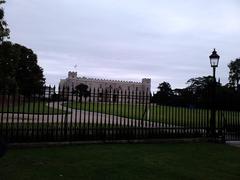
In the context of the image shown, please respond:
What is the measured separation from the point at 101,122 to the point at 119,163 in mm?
4097

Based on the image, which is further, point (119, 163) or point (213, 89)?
point (213, 89)

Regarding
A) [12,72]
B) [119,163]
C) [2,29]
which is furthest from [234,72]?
[119,163]

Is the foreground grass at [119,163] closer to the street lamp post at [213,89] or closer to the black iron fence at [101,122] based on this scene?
the black iron fence at [101,122]

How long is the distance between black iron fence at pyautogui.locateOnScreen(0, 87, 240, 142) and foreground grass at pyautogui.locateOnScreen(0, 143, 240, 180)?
2.97 feet

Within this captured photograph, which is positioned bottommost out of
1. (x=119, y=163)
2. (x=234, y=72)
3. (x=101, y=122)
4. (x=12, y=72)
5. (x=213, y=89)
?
(x=119, y=163)

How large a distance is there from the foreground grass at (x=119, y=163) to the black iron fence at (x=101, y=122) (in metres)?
0.91

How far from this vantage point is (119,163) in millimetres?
10039

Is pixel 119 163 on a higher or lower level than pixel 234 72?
lower

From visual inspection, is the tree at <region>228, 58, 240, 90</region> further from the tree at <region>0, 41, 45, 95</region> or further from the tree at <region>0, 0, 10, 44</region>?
the tree at <region>0, 0, 10, 44</region>

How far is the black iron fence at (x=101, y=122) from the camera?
12.7 metres

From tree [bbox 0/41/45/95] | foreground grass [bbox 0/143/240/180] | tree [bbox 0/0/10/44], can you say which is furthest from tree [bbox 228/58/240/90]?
foreground grass [bbox 0/143/240/180]

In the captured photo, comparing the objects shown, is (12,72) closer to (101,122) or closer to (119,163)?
(101,122)

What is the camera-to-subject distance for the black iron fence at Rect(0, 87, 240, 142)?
41.8 ft

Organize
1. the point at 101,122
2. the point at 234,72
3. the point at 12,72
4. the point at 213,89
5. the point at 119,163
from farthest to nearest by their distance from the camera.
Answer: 1. the point at 234,72
2. the point at 12,72
3. the point at 213,89
4. the point at 101,122
5. the point at 119,163
